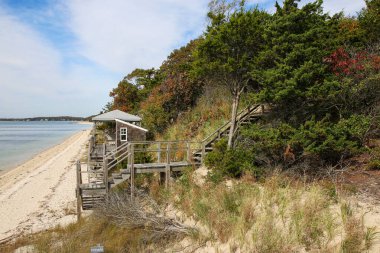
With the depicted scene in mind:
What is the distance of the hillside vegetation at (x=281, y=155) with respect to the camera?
20.7 feet

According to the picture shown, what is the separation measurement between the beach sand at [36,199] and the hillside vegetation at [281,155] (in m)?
2.55

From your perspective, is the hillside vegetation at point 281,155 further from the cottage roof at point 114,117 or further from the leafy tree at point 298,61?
the cottage roof at point 114,117

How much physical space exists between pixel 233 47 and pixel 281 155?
199 inches

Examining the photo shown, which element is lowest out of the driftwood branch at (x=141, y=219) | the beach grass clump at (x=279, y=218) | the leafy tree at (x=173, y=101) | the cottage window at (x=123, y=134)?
the driftwood branch at (x=141, y=219)

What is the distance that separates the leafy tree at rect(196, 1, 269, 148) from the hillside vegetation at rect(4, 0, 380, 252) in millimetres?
45

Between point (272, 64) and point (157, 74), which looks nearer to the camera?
point (272, 64)

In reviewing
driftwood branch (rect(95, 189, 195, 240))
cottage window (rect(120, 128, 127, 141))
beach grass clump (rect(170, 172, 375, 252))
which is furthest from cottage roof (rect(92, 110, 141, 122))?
beach grass clump (rect(170, 172, 375, 252))

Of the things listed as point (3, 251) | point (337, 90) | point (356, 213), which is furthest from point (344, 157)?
point (3, 251)

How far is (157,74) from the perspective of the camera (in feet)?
119

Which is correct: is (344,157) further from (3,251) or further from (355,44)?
(3,251)

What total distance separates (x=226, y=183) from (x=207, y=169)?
2.11 meters

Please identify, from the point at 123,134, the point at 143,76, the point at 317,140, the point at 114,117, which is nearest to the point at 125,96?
the point at 143,76

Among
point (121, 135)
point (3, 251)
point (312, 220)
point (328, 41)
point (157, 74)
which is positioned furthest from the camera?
point (157, 74)

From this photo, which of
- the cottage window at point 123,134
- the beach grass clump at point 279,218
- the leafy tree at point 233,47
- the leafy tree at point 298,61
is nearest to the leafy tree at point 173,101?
the cottage window at point 123,134
